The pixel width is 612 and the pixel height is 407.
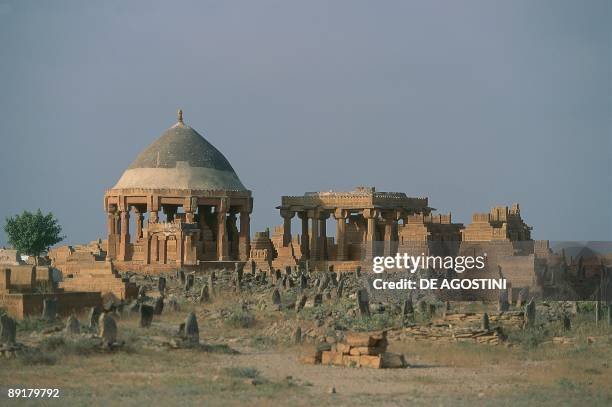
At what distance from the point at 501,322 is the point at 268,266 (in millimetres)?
24984

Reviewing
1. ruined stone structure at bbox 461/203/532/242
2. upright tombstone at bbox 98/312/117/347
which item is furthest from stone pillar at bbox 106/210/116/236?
upright tombstone at bbox 98/312/117/347

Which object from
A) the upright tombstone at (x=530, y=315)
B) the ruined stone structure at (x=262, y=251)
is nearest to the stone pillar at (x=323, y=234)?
the ruined stone structure at (x=262, y=251)

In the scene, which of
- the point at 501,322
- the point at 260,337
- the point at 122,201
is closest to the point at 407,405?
the point at 260,337

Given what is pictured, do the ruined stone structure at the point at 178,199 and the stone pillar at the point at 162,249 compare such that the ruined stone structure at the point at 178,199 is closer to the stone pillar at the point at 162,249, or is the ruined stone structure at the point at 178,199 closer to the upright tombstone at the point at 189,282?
the stone pillar at the point at 162,249

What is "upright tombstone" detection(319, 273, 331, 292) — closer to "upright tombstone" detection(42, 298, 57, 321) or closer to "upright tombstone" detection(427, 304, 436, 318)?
"upright tombstone" detection(427, 304, 436, 318)

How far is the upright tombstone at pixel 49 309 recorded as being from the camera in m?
27.9

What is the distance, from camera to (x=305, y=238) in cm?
6166

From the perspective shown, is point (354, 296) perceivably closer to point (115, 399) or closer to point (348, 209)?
point (115, 399)

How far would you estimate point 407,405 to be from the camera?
17922 millimetres

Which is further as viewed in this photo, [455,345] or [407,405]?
[455,345]

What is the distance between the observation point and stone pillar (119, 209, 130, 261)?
186 ft

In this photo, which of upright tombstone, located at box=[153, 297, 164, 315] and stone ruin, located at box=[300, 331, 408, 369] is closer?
stone ruin, located at box=[300, 331, 408, 369]

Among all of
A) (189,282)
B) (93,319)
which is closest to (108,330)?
(93,319)

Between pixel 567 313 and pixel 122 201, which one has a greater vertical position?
pixel 122 201
